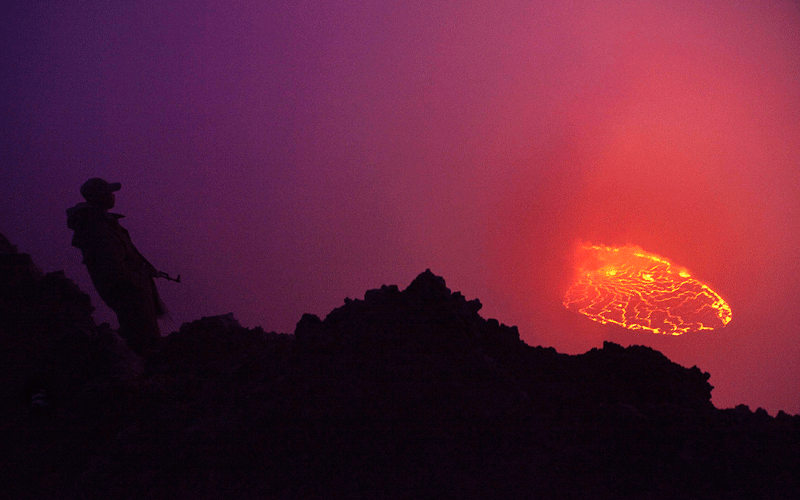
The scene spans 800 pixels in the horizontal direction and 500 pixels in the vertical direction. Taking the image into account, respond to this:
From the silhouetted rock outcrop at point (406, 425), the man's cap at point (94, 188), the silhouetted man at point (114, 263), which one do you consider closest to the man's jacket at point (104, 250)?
the silhouetted man at point (114, 263)

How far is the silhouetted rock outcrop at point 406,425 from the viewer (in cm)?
326

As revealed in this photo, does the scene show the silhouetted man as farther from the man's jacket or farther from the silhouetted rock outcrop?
the silhouetted rock outcrop

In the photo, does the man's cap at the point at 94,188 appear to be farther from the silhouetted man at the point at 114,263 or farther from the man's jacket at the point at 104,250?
the man's jacket at the point at 104,250

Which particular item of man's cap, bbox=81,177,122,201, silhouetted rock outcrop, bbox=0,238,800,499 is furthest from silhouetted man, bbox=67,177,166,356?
silhouetted rock outcrop, bbox=0,238,800,499

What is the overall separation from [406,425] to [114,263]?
233 inches

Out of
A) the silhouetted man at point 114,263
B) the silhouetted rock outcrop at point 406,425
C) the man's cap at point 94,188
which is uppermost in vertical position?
the man's cap at point 94,188

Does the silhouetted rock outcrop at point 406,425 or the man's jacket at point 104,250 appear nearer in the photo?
the silhouetted rock outcrop at point 406,425

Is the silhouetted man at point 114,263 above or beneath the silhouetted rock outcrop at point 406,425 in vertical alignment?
above

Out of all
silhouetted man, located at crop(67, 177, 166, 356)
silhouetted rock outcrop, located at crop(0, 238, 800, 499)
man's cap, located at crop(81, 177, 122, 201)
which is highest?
man's cap, located at crop(81, 177, 122, 201)

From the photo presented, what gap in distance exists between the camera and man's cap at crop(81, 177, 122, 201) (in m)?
6.75

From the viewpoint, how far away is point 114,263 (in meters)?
6.76

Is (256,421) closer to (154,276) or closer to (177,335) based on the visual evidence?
(177,335)

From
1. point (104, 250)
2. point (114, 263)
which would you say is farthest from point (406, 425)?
point (104, 250)

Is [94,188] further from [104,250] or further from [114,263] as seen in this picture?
[114,263]
